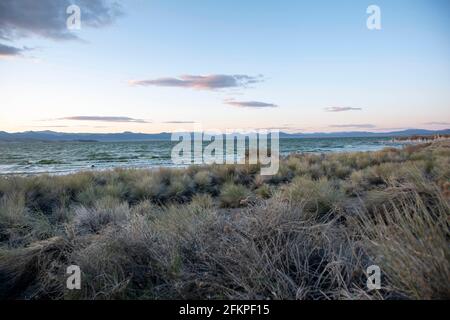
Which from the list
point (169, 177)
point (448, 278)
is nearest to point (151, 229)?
point (448, 278)

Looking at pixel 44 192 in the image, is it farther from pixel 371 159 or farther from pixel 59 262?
pixel 371 159

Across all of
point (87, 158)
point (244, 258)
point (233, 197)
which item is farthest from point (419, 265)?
point (87, 158)

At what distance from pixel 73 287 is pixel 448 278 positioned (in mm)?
3560

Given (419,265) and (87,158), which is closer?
(419,265)

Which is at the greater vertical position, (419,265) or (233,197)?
(419,265)

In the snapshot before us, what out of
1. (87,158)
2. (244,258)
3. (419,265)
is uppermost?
(419,265)

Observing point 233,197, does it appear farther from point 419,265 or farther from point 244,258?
point 419,265

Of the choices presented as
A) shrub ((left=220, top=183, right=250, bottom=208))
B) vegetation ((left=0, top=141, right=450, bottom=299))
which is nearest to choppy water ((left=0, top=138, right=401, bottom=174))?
shrub ((left=220, top=183, right=250, bottom=208))

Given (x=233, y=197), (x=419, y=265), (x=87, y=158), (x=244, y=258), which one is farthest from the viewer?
(x=87, y=158)

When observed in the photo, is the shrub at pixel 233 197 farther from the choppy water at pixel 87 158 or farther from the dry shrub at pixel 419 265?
the choppy water at pixel 87 158

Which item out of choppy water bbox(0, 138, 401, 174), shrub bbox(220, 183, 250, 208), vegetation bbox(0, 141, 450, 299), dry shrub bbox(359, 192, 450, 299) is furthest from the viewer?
choppy water bbox(0, 138, 401, 174)

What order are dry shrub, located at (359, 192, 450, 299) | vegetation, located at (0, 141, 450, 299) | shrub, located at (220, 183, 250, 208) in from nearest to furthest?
dry shrub, located at (359, 192, 450, 299)
vegetation, located at (0, 141, 450, 299)
shrub, located at (220, 183, 250, 208)

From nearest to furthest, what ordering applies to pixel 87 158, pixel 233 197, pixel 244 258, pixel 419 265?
pixel 419 265 < pixel 244 258 < pixel 233 197 < pixel 87 158

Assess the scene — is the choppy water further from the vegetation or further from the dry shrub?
the dry shrub
